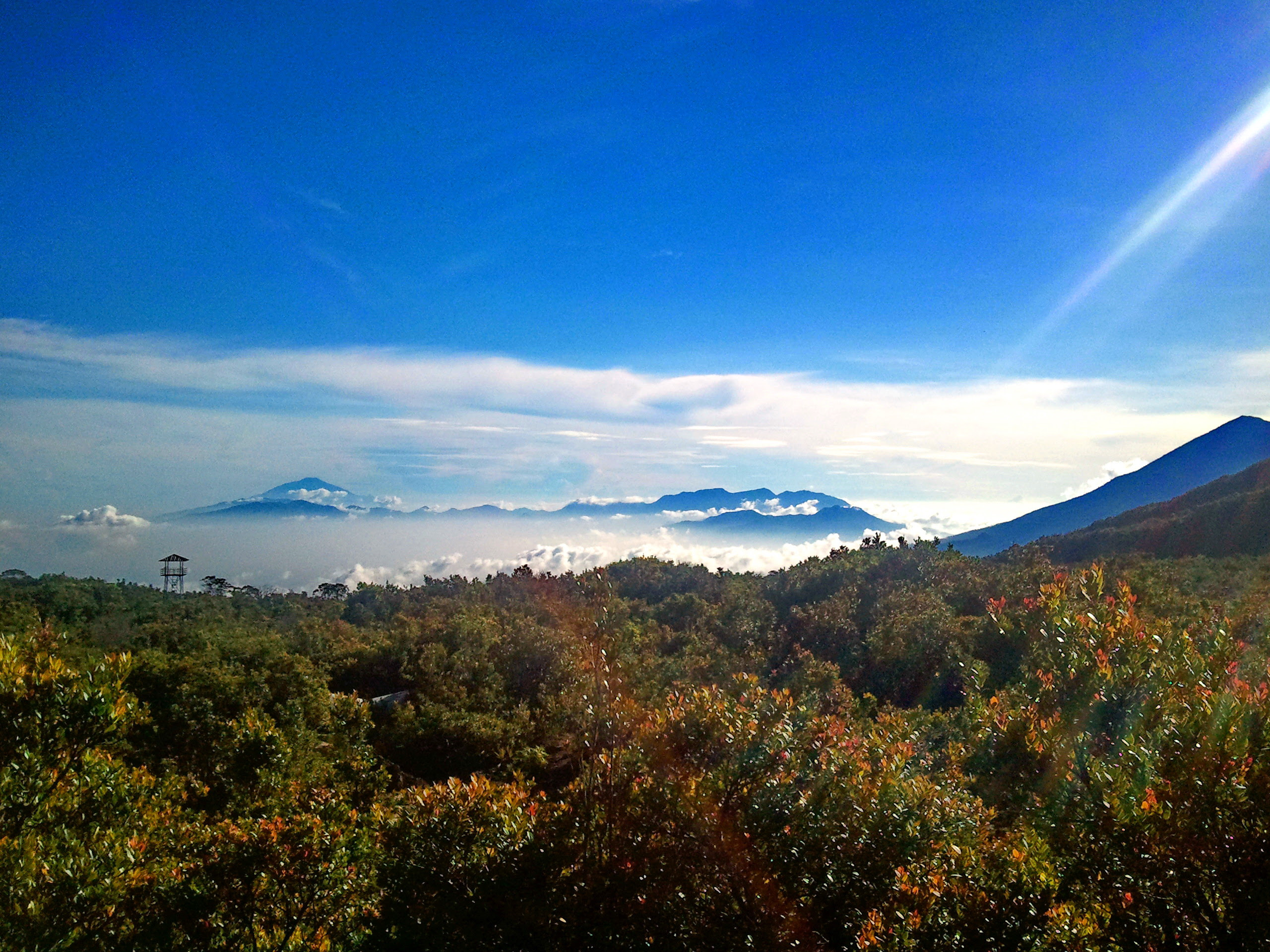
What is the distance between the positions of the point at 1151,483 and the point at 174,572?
644 feet

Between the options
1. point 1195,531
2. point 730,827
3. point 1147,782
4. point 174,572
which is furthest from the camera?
point 174,572

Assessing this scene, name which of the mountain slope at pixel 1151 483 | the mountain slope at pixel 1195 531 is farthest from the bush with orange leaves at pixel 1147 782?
the mountain slope at pixel 1151 483

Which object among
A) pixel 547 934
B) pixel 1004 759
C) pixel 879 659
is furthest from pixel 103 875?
pixel 879 659

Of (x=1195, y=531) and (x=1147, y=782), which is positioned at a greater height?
(x=1195, y=531)

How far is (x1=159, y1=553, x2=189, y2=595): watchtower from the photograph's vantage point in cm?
7450

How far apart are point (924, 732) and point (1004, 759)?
37.5ft

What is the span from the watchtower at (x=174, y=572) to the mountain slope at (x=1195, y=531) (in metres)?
87.9

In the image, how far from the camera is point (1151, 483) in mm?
163875

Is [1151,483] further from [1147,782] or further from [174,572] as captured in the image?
[1147,782]

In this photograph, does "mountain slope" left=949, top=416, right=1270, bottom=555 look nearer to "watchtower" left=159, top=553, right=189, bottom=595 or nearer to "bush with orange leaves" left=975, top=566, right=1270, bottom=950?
"watchtower" left=159, top=553, right=189, bottom=595

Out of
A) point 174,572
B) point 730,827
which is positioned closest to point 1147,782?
point 730,827

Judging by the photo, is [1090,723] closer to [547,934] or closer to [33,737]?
[547,934]

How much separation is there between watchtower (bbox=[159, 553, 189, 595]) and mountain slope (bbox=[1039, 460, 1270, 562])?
87911 millimetres

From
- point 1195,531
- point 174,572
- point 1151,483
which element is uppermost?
point 1151,483
